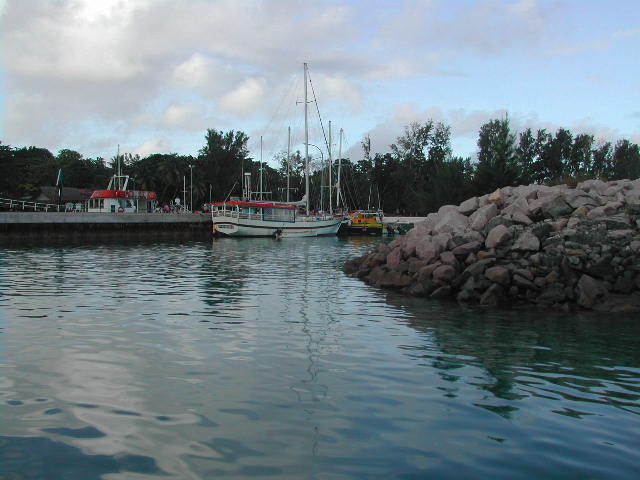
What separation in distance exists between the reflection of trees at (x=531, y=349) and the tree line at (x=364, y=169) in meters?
47.7

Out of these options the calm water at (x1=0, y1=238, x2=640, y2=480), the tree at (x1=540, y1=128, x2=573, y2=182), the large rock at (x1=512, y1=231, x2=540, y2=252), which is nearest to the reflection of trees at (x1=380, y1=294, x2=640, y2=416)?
the calm water at (x1=0, y1=238, x2=640, y2=480)

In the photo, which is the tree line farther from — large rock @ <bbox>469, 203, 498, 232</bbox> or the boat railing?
large rock @ <bbox>469, 203, 498, 232</bbox>

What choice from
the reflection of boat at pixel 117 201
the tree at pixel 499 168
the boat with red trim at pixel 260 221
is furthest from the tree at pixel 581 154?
the reflection of boat at pixel 117 201

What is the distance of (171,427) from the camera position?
650 centimetres

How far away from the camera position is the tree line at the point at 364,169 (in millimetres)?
70387

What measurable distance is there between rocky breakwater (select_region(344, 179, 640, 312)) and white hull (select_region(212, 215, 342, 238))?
36.2 meters

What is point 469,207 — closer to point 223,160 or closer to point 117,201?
point 117,201

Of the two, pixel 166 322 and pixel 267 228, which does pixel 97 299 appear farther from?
pixel 267 228

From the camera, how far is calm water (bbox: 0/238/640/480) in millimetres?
5699

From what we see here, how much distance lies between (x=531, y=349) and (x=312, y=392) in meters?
4.89

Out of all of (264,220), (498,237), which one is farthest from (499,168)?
(498,237)

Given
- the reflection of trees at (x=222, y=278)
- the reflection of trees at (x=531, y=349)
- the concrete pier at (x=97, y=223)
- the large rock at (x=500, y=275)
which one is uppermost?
the concrete pier at (x=97, y=223)

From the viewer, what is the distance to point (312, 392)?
7.82 m

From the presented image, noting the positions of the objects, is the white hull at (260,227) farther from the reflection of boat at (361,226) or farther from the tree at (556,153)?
the tree at (556,153)
